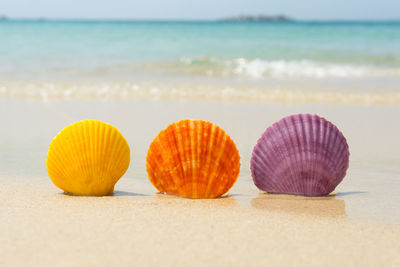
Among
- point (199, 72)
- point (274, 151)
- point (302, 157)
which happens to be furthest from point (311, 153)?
point (199, 72)

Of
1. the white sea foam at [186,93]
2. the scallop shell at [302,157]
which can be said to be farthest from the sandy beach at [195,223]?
the white sea foam at [186,93]

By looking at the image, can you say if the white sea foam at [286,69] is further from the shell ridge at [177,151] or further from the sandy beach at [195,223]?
the shell ridge at [177,151]

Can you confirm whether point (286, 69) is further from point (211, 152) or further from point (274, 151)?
point (211, 152)

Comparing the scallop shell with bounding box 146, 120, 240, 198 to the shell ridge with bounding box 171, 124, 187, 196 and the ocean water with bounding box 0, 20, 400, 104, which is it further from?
the ocean water with bounding box 0, 20, 400, 104

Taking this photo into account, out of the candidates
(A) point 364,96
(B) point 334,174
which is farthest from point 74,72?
(B) point 334,174

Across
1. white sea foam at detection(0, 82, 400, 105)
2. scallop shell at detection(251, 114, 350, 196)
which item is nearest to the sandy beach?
scallop shell at detection(251, 114, 350, 196)
